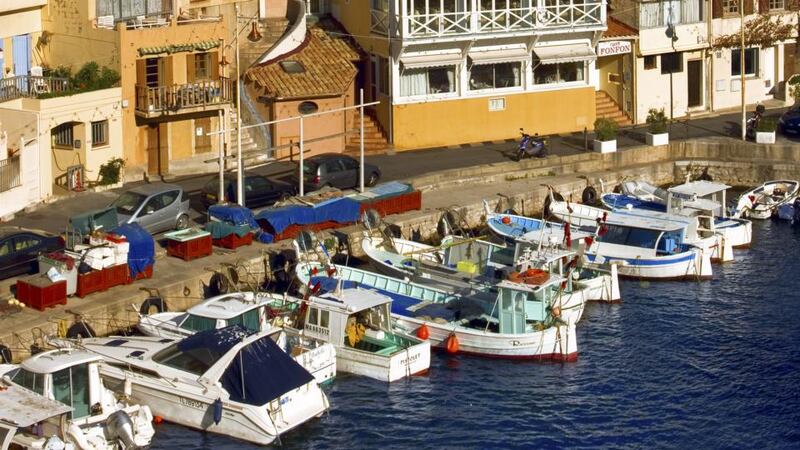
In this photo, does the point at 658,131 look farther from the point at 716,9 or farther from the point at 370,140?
the point at 370,140

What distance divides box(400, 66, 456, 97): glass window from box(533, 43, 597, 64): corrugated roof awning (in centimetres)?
370

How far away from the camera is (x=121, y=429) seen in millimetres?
38969

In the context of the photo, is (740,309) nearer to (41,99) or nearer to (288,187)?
(288,187)

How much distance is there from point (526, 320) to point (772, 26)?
29.1 metres

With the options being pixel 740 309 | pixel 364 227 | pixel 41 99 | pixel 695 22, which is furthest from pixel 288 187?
pixel 695 22

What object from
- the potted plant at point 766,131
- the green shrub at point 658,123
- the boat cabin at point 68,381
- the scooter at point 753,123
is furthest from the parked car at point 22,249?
the scooter at point 753,123

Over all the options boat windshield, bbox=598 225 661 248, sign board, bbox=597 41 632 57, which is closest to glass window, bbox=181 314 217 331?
boat windshield, bbox=598 225 661 248

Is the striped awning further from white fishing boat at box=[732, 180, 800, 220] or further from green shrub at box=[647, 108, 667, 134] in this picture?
white fishing boat at box=[732, 180, 800, 220]

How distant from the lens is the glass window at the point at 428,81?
63844 millimetres

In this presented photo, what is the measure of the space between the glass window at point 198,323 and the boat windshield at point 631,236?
15595mm

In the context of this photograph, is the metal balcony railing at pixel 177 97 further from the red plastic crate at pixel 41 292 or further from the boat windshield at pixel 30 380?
the boat windshield at pixel 30 380

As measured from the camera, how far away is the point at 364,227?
54625 millimetres

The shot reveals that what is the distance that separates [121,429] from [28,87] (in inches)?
848

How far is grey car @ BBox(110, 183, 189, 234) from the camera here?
52219 millimetres
